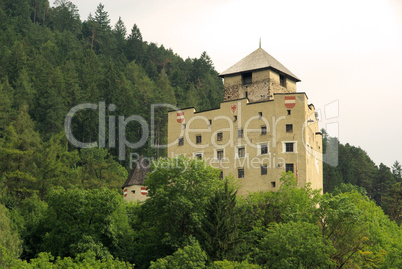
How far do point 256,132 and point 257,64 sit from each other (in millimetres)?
7359

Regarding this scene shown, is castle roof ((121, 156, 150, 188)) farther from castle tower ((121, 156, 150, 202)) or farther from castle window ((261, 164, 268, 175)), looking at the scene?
castle window ((261, 164, 268, 175))

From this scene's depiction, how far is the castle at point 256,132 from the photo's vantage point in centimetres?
5097

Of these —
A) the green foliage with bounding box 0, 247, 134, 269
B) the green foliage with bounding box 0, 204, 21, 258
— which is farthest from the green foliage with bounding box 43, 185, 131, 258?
the green foliage with bounding box 0, 247, 134, 269

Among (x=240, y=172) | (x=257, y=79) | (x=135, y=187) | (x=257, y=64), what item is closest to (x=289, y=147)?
(x=240, y=172)

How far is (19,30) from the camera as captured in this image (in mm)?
116938

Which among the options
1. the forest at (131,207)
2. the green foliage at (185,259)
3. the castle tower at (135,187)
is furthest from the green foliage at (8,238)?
the castle tower at (135,187)

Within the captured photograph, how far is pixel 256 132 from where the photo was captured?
51938 mm

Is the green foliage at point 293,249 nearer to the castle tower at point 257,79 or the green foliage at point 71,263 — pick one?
the green foliage at point 71,263

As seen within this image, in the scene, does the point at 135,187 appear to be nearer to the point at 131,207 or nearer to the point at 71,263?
the point at 131,207

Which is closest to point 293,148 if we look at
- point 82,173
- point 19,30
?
point 82,173

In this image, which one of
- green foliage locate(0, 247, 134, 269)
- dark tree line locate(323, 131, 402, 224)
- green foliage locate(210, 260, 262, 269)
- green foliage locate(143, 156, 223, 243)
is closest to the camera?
green foliage locate(0, 247, 134, 269)

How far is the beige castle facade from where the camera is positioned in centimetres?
5097

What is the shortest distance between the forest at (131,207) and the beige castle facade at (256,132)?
1.93 metres

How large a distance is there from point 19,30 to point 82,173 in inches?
2125
